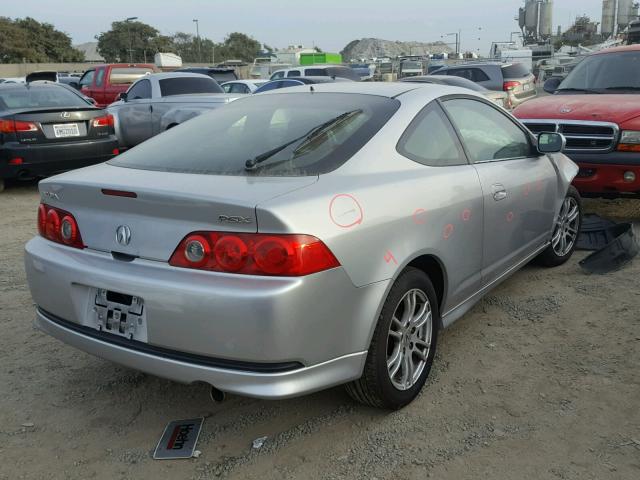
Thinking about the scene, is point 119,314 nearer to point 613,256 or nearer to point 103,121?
point 613,256

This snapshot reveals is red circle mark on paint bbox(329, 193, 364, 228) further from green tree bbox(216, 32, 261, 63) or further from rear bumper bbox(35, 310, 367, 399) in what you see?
green tree bbox(216, 32, 261, 63)

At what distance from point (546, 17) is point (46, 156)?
79.3 metres

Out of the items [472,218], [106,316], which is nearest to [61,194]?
[106,316]

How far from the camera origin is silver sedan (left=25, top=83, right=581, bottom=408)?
2.37m

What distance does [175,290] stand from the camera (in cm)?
240

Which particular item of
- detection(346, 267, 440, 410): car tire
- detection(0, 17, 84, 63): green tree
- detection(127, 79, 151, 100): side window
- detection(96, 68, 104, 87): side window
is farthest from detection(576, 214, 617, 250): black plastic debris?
detection(0, 17, 84, 63): green tree

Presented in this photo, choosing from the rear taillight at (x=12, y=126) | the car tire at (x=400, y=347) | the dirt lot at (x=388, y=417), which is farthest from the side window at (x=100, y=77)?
the car tire at (x=400, y=347)

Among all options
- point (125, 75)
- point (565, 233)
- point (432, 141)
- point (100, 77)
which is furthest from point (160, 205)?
point (100, 77)

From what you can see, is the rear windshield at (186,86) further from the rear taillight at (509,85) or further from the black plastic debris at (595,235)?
the black plastic debris at (595,235)

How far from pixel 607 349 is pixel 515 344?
504mm

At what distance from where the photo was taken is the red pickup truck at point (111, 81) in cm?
1586

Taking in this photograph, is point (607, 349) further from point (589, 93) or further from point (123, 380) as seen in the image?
point (589, 93)

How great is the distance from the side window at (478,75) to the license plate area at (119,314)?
1466 centimetres

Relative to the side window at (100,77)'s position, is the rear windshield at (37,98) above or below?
below
